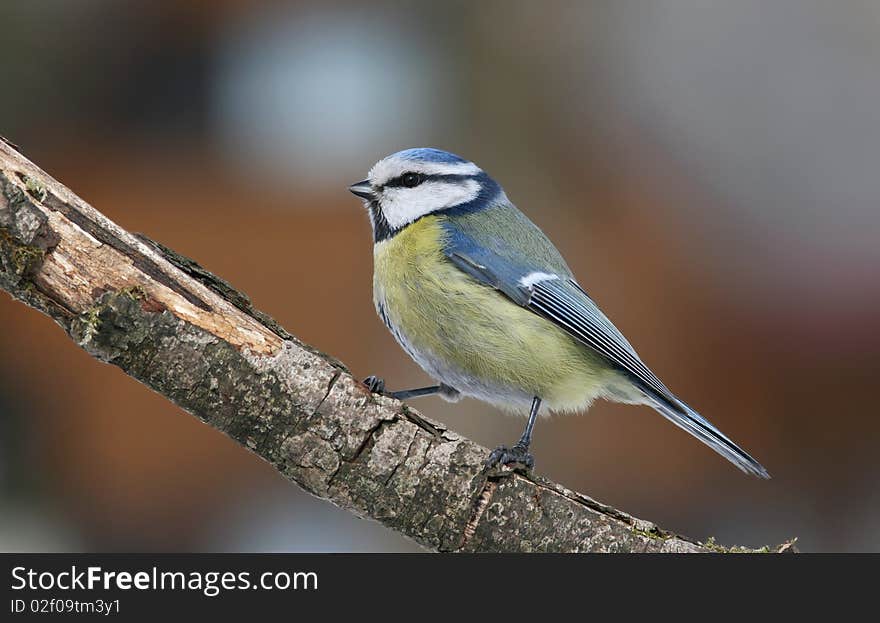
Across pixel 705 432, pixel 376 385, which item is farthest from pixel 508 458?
pixel 705 432

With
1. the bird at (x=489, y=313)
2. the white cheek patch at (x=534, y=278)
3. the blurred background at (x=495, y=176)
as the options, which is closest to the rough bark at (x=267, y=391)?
the bird at (x=489, y=313)

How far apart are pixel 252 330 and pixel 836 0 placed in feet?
8.32

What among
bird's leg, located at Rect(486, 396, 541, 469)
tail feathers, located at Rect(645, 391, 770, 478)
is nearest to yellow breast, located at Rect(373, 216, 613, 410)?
tail feathers, located at Rect(645, 391, 770, 478)

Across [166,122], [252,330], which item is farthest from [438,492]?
[166,122]

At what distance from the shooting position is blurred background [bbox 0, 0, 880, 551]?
9.03ft

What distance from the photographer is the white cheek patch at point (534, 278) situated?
1.61 meters

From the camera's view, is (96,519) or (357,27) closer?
A: (96,519)

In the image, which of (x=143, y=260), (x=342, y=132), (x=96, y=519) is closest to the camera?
(x=143, y=260)

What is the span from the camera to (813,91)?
120 inches

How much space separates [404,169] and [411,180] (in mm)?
24

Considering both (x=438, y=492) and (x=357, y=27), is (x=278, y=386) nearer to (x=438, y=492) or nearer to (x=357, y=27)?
(x=438, y=492)

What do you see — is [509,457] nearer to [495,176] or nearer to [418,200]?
[418,200]

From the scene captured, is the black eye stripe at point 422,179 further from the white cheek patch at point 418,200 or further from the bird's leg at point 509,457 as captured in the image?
the bird's leg at point 509,457

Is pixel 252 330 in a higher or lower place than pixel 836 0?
lower
